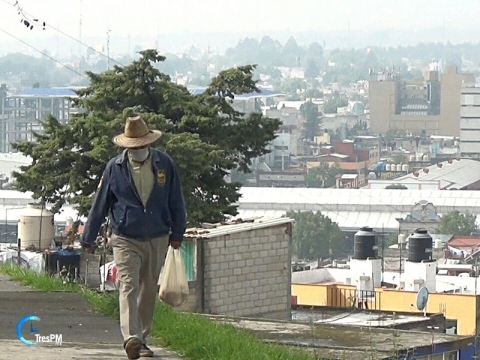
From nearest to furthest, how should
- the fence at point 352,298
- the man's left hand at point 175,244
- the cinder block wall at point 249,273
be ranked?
the man's left hand at point 175,244 → the cinder block wall at point 249,273 → the fence at point 352,298

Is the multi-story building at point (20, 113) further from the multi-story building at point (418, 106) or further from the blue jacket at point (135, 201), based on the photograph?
the blue jacket at point (135, 201)

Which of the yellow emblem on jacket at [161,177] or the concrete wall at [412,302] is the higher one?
the yellow emblem on jacket at [161,177]

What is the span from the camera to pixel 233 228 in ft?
40.4

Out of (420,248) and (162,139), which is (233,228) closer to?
(162,139)

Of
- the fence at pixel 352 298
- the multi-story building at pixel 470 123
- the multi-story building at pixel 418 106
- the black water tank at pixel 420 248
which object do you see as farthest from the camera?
the multi-story building at pixel 418 106

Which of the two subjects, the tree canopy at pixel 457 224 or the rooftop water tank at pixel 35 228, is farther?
the tree canopy at pixel 457 224

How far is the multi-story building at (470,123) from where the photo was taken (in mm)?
129500

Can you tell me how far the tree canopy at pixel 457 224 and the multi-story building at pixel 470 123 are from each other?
54519mm

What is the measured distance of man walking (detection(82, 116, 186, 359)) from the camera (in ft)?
16.5

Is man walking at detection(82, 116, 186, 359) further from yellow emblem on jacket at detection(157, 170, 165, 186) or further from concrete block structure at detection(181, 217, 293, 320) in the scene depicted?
concrete block structure at detection(181, 217, 293, 320)

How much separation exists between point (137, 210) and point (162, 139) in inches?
520

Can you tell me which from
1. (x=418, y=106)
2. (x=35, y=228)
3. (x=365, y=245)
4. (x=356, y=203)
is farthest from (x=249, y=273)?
(x=418, y=106)

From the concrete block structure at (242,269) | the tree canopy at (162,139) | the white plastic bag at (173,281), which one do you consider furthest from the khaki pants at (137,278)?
the tree canopy at (162,139)

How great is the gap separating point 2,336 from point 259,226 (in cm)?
703
